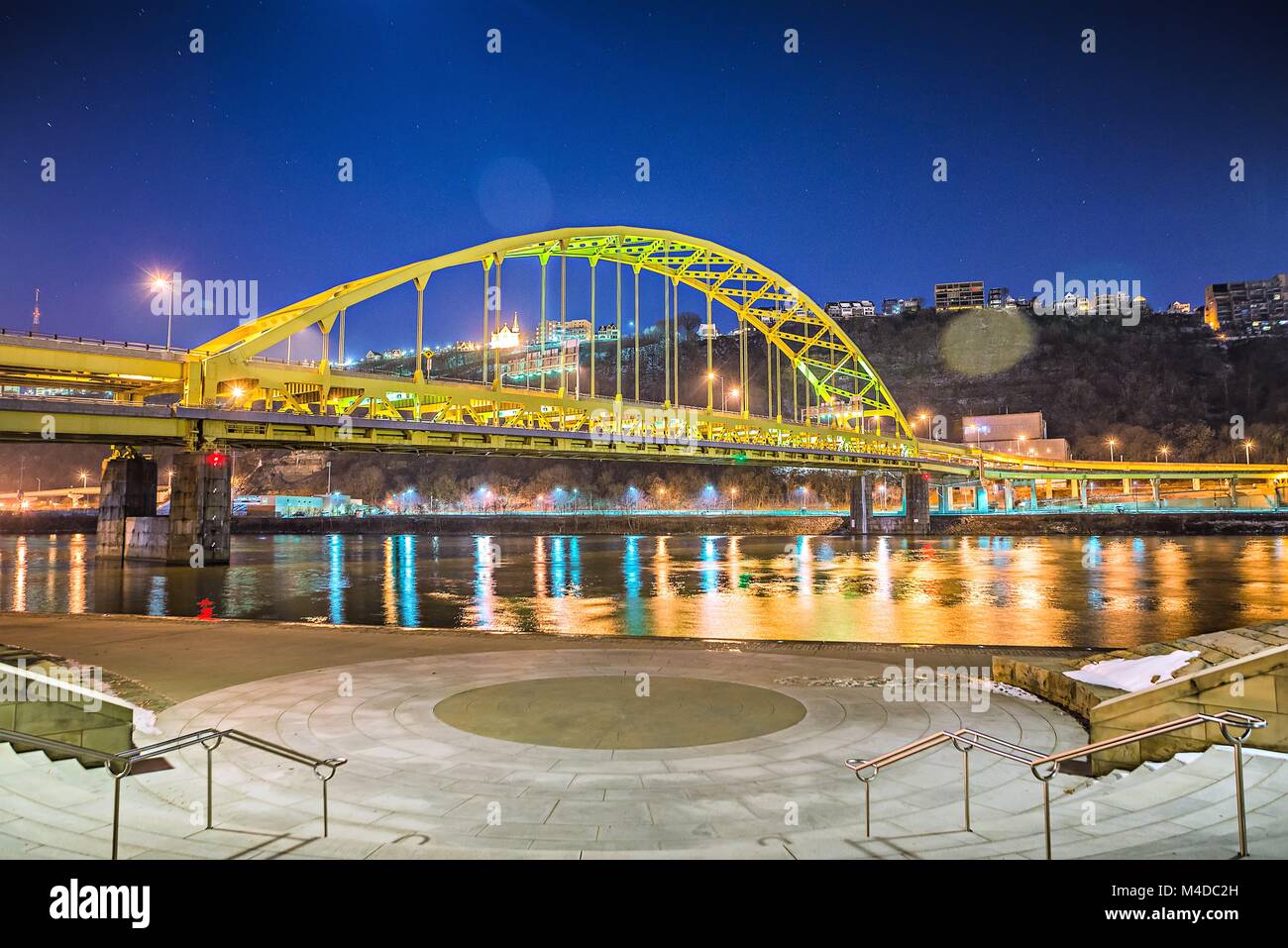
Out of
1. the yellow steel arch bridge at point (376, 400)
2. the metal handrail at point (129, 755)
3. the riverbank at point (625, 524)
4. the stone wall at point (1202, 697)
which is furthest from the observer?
the riverbank at point (625, 524)

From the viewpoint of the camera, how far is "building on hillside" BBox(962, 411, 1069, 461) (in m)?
127

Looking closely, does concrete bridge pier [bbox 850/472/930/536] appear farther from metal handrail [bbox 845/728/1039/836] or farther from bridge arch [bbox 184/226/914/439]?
metal handrail [bbox 845/728/1039/836]

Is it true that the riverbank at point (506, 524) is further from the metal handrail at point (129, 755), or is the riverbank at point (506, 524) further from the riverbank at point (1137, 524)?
the metal handrail at point (129, 755)

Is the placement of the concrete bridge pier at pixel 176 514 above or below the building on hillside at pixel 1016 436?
below

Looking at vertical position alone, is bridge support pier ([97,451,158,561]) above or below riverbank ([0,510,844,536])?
above

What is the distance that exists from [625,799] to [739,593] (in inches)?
963

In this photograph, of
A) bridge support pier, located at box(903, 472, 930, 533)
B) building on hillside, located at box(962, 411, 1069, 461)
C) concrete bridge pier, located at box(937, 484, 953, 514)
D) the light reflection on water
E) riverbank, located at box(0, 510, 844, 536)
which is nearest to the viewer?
the light reflection on water

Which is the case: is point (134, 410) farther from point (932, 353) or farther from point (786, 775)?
point (932, 353)

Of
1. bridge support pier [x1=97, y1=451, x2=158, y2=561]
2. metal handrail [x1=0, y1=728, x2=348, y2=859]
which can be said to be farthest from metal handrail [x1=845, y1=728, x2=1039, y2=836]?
bridge support pier [x1=97, y1=451, x2=158, y2=561]

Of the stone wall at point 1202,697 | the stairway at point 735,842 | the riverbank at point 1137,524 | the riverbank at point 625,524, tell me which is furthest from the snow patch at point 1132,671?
the riverbank at point 625,524

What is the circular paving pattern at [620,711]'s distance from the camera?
8.54 m

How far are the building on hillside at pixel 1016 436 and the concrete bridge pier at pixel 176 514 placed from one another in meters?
115

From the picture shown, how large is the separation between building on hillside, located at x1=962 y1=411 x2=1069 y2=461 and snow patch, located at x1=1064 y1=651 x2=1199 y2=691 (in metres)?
125
